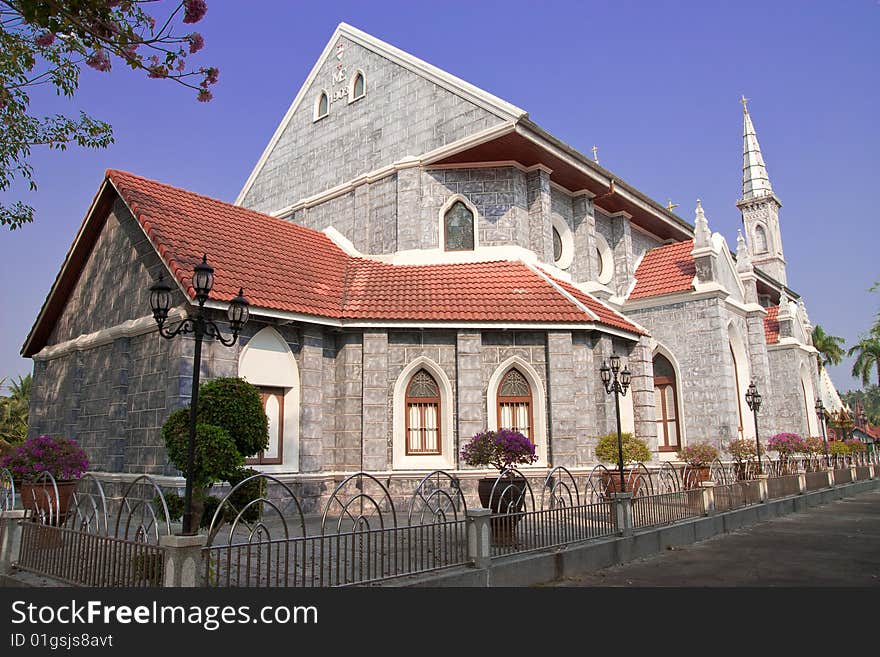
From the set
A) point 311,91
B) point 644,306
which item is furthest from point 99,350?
point 644,306

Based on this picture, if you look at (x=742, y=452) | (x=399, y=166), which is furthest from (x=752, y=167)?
(x=399, y=166)

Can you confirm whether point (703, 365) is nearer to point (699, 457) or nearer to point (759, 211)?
point (699, 457)

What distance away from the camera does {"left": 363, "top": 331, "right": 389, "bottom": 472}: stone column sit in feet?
49.5

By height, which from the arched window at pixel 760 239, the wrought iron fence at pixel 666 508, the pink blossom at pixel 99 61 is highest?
the arched window at pixel 760 239

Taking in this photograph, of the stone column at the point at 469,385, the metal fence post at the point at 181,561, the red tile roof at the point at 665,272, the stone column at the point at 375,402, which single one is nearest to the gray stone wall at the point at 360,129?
the stone column at the point at 469,385

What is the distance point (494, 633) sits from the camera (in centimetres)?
604

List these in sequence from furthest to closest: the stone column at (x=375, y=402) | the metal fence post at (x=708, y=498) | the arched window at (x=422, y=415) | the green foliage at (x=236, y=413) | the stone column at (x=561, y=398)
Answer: the arched window at (x=422, y=415), the stone column at (x=561, y=398), the stone column at (x=375, y=402), the metal fence post at (x=708, y=498), the green foliage at (x=236, y=413)

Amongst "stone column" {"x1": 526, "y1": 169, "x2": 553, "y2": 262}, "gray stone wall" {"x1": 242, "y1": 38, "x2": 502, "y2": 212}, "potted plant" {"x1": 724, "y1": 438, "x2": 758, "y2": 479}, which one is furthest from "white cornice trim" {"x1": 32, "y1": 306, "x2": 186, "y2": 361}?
"potted plant" {"x1": 724, "y1": 438, "x2": 758, "y2": 479}

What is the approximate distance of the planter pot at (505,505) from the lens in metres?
8.65

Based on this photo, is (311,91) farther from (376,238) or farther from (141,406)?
(141,406)

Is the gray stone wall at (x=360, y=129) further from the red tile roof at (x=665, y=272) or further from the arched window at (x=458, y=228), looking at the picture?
the red tile roof at (x=665, y=272)

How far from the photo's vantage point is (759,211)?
45250mm

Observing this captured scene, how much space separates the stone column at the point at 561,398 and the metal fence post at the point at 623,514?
16.5 ft

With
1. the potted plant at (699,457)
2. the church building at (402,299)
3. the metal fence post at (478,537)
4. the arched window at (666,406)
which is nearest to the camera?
the metal fence post at (478,537)
